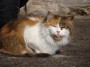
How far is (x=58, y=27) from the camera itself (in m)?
5.54

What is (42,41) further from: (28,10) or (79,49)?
(28,10)

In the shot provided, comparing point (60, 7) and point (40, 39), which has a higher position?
point (60, 7)

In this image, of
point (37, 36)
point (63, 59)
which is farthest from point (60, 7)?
point (63, 59)

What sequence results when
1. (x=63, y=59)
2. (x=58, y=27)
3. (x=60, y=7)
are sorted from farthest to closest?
(x=60, y=7) < (x=63, y=59) < (x=58, y=27)

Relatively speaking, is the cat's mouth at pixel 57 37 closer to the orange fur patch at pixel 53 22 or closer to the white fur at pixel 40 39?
the white fur at pixel 40 39

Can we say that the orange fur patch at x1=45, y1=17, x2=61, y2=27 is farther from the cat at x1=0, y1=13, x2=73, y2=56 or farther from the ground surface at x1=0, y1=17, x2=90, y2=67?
the ground surface at x1=0, y1=17, x2=90, y2=67

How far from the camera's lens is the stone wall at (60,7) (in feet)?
33.1

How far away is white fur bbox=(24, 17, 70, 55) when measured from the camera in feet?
18.7

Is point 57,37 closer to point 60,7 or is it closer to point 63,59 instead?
point 63,59

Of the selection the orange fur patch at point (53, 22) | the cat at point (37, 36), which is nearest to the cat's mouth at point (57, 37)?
the cat at point (37, 36)

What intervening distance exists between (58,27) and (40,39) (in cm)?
38

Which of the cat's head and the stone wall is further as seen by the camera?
the stone wall

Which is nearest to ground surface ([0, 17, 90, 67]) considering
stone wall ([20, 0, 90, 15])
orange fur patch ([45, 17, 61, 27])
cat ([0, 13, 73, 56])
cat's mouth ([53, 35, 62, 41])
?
cat ([0, 13, 73, 56])

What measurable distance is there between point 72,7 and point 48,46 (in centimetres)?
501
